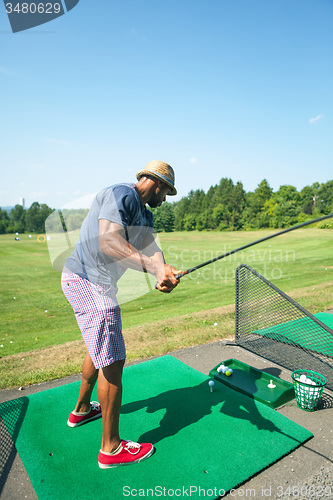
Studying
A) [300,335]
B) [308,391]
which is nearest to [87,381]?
[308,391]

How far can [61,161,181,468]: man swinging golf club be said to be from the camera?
6.97ft

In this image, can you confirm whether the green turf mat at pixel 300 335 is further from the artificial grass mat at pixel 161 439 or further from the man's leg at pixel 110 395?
the man's leg at pixel 110 395

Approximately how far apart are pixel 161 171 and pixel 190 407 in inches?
83.2

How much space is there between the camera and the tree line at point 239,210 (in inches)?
1778

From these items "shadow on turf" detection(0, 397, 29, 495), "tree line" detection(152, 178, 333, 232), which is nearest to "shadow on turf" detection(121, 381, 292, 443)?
"shadow on turf" detection(0, 397, 29, 495)

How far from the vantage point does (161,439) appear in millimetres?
2604

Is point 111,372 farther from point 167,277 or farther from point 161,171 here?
point 161,171

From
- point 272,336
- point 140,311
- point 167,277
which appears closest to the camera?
point 167,277

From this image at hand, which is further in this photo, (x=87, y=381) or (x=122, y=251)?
(x=87, y=381)

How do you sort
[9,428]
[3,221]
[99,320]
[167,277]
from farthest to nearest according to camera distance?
[3,221] < [9,428] < [167,277] < [99,320]

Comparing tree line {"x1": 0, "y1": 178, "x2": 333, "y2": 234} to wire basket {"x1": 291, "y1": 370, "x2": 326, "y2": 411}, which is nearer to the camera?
wire basket {"x1": 291, "y1": 370, "x2": 326, "y2": 411}

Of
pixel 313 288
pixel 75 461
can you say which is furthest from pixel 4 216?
pixel 75 461

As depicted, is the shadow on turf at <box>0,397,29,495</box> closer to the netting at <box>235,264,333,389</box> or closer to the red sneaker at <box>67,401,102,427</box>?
the red sneaker at <box>67,401,102,427</box>

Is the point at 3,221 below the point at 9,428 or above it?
above
